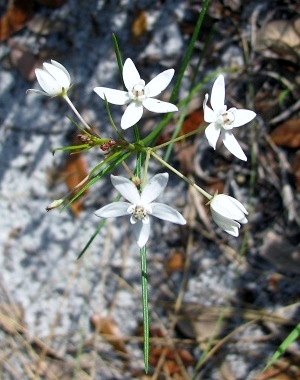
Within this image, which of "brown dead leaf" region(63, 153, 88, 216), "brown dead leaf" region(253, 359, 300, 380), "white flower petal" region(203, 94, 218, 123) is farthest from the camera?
"brown dead leaf" region(63, 153, 88, 216)

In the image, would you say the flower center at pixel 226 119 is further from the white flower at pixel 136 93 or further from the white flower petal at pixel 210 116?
the white flower at pixel 136 93

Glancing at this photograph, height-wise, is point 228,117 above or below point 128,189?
above

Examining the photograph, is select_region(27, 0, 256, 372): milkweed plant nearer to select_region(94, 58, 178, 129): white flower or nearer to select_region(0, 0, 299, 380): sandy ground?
select_region(94, 58, 178, 129): white flower

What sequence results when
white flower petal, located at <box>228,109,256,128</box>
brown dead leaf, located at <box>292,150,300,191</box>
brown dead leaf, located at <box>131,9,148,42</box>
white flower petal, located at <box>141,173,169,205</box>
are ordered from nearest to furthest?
white flower petal, located at <box>141,173,169,205</box> < white flower petal, located at <box>228,109,256,128</box> < brown dead leaf, located at <box>292,150,300,191</box> < brown dead leaf, located at <box>131,9,148,42</box>

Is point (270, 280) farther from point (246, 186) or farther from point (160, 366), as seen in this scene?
point (160, 366)

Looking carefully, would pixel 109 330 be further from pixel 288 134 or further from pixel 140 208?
pixel 140 208

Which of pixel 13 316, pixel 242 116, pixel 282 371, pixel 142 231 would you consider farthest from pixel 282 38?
pixel 13 316

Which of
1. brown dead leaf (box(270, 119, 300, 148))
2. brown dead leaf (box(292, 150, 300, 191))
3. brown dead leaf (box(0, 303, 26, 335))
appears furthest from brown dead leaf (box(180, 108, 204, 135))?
brown dead leaf (box(0, 303, 26, 335))
